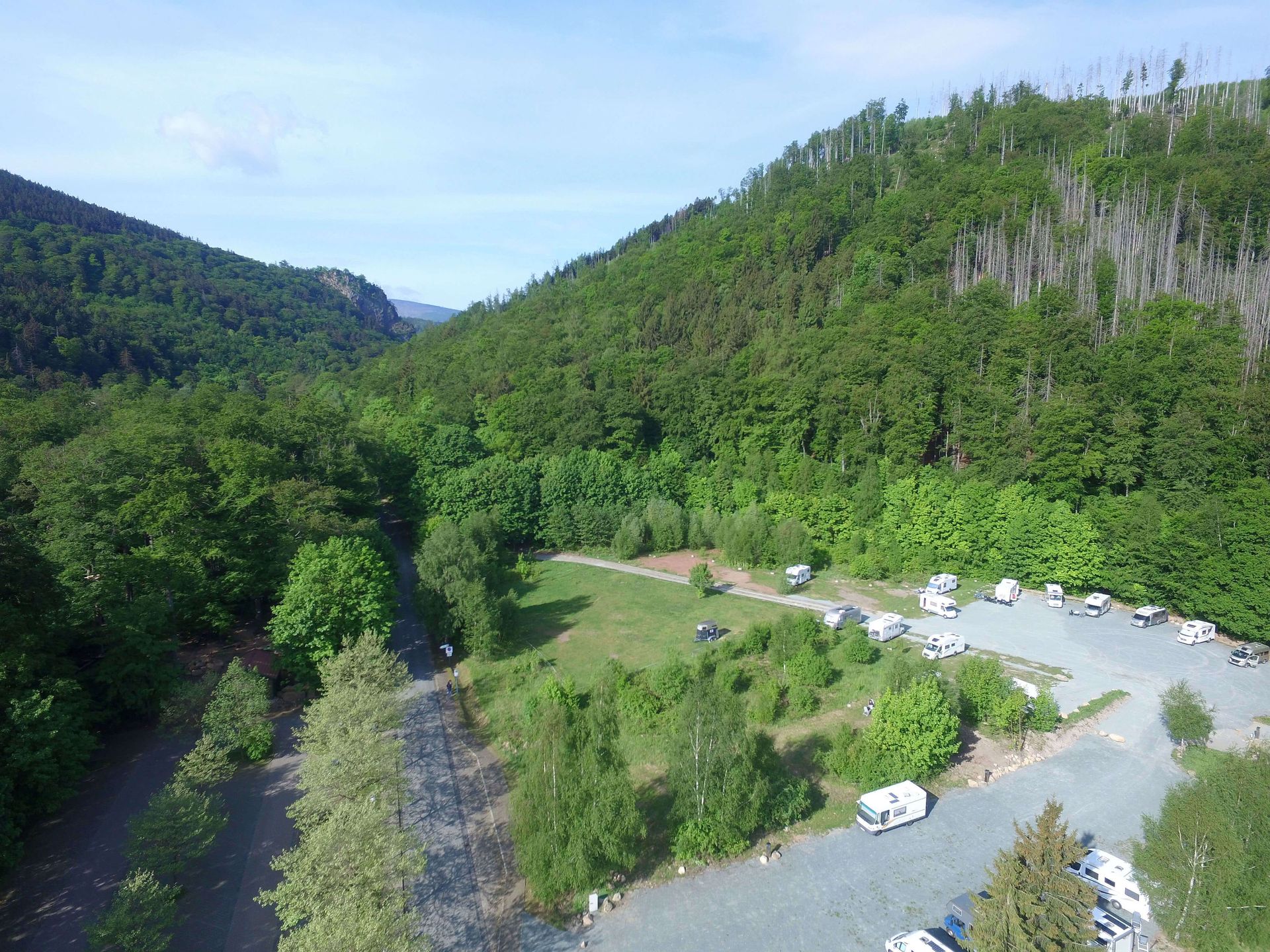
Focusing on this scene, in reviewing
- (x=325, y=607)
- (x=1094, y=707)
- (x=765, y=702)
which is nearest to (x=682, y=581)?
(x=765, y=702)

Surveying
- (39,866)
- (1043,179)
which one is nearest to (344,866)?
(39,866)

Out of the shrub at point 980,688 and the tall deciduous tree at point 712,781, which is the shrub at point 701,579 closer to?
the shrub at point 980,688

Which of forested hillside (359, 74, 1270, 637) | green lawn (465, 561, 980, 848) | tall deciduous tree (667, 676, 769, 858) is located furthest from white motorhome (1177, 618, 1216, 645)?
tall deciduous tree (667, 676, 769, 858)

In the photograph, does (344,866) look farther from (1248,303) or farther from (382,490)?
(1248,303)

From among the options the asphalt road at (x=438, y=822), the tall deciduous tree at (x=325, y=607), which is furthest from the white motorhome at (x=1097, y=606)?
the tall deciduous tree at (x=325, y=607)

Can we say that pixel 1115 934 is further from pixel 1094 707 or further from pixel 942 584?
pixel 942 584

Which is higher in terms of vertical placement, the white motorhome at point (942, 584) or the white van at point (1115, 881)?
the white motorhome at point (942, 584)
